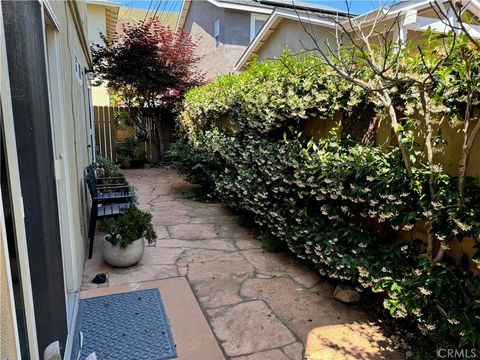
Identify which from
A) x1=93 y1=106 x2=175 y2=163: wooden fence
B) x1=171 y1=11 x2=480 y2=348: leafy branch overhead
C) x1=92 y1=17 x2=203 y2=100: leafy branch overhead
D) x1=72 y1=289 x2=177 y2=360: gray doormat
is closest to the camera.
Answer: x1=171 y1=11 x2=480 y2=348: leafy branch overhead

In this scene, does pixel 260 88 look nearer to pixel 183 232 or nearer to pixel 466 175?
pixel 183 232

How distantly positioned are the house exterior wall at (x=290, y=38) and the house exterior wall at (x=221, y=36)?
2166 millimetres

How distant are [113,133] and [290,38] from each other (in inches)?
255

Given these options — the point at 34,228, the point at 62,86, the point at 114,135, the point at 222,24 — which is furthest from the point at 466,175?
the point at 222,24

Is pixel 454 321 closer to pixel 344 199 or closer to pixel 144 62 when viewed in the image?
pixel 344 199

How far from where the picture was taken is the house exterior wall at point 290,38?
8.10m

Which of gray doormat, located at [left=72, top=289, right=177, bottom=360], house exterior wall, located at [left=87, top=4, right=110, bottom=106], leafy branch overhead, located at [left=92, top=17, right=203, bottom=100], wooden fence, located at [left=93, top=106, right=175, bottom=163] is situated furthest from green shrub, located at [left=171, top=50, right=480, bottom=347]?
house exterior wall, located at [left=87, top=4, right=110, bottom=106]

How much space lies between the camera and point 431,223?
7.73ft

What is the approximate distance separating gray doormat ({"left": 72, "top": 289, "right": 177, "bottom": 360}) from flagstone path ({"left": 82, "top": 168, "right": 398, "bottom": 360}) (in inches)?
14.1

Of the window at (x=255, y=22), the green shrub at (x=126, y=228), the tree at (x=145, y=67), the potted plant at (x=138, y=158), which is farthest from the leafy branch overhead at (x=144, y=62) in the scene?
the green shrub at (x=126, y=228)

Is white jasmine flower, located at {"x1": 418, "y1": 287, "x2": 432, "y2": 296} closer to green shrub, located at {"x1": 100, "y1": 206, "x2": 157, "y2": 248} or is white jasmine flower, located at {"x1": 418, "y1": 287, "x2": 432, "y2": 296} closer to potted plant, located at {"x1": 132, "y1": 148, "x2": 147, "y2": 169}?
green shrub, located at {"x1": 100, "y1": 206, "x2": 157, "y2": 248}

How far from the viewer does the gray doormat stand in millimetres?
2457

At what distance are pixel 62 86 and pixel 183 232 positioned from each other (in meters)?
2.80

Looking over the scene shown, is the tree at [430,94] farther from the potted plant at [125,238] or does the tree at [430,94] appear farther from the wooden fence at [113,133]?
the wooden fence at [113,133]
